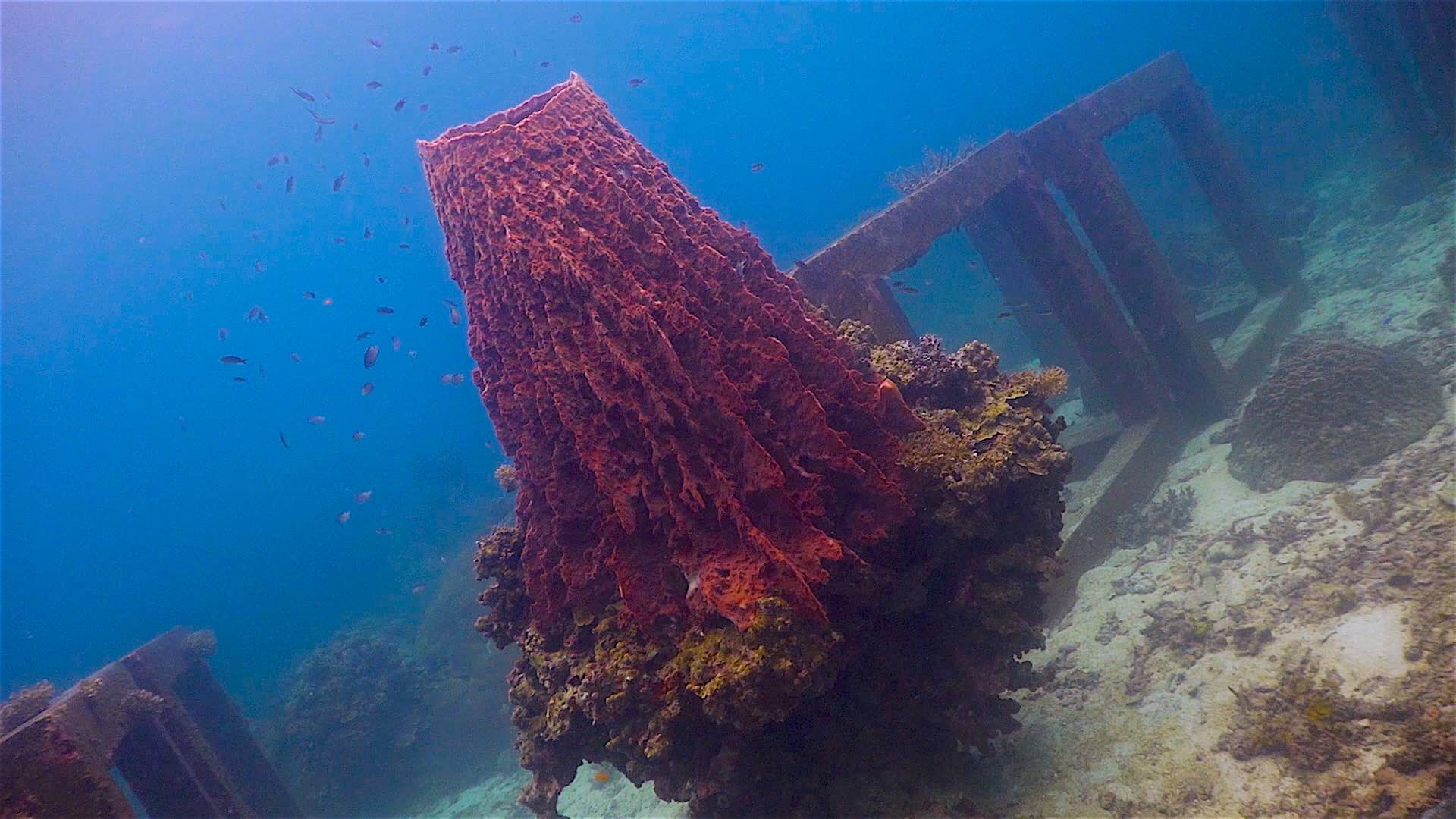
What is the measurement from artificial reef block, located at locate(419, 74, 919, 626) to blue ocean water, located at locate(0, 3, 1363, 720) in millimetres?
34000

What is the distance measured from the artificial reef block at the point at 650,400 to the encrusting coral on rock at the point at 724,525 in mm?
17

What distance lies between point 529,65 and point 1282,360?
369 ft

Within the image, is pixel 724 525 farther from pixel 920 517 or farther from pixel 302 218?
pixel 302 218

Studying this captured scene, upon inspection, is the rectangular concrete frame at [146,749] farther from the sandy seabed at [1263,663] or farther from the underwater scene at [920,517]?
the sandy seabed at [1263,663]

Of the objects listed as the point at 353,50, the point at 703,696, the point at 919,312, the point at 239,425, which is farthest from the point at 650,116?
the point at 703,696

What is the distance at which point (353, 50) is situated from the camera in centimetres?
8962

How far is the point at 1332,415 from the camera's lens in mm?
8250

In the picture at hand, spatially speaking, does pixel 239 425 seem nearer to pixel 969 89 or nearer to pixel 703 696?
pixel 703 696

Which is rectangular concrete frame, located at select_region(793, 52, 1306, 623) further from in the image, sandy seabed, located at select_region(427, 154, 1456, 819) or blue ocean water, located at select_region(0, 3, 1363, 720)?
blue ocean water, located at select_region(0, 3, 1363, 720)

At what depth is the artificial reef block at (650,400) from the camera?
12.6ft

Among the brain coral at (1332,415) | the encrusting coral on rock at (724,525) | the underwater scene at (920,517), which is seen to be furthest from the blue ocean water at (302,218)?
the encrusting coral on rock at (724,525)

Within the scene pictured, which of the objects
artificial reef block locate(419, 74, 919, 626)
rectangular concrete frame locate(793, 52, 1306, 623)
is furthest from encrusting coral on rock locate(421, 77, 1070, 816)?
rectangular concrete frame locate(793, 52, 1306, 623)

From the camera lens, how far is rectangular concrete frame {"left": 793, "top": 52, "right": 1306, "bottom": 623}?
8.90 m

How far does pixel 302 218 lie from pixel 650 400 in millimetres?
119802
